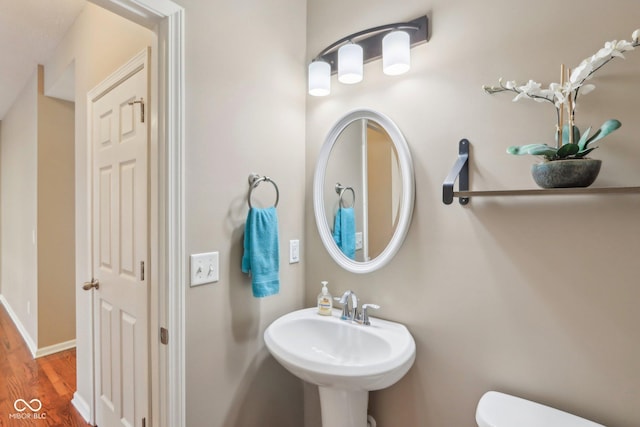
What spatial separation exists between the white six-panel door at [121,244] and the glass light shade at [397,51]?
3.42 ft

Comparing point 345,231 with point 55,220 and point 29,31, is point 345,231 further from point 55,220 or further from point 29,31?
point 55,220

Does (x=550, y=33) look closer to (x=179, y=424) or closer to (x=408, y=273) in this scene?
(x=408, y=273)

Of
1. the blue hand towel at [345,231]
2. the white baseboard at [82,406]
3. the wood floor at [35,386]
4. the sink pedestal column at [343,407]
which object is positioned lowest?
the wood floor at [35,386]

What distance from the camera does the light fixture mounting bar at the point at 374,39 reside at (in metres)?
1.25

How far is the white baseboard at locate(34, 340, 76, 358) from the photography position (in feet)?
9.23

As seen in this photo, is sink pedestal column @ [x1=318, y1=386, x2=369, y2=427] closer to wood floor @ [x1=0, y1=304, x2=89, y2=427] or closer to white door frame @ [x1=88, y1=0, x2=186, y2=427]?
white door frame @ [x1=88, y1=0, x2=186, y2=427]

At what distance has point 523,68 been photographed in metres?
1.04

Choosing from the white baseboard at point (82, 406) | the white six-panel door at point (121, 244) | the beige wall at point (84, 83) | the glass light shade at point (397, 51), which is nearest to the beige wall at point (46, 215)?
the beige wall at point (84, 83)

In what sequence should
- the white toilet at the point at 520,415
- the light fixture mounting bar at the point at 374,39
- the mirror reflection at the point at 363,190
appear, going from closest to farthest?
the white toilet at the point at 520,415, the light fixture mounting bar at the point at 374,39, the mirror reflection at the point at 363,190

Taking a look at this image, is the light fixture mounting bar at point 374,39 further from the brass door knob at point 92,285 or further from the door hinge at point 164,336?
the brass door knob at point 92,285

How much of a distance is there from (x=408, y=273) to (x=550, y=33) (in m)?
0.97

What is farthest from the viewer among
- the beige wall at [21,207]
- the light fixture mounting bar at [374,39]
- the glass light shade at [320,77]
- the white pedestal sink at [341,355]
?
the beige wall at [21,207]

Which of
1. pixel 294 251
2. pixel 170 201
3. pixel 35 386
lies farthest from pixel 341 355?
pixel 35 386

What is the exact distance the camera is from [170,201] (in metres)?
1.12
